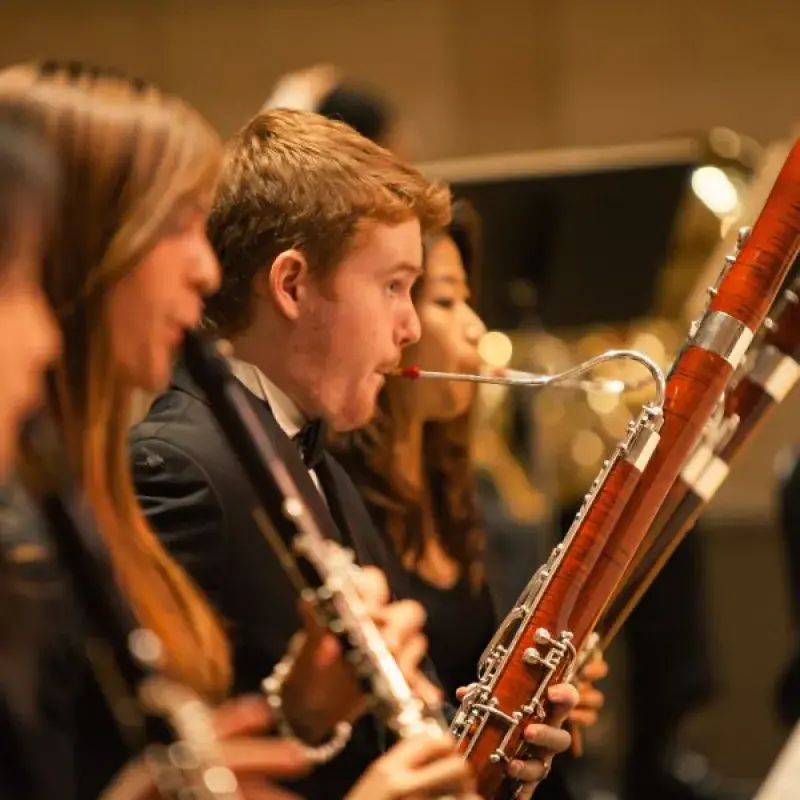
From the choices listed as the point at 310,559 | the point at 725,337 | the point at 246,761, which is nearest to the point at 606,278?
the point at 725,337

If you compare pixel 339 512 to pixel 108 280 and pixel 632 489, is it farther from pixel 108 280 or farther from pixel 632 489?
pixel 108 280

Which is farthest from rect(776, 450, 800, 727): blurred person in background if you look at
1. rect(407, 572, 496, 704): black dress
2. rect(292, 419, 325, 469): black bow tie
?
rect(292, 419, 325, 469): black bow tie

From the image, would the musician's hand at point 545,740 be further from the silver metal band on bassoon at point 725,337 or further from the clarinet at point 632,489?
the silver metal band on bassoon at point 725,337

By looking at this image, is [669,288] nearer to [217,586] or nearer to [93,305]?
[217,586]

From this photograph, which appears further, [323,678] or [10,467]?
[323,678]

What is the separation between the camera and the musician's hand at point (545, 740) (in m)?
1.65

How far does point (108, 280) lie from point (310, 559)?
0.29 metres

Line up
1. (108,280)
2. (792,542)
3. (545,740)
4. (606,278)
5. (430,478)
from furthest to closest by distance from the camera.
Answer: (606,278) < (792,542) < (430,478) < (545,740) < (108,280)

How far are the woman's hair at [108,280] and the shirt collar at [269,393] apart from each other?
45 cm

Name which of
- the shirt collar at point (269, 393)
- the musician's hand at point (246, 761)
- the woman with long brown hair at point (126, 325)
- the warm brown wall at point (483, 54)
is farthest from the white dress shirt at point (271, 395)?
the warm brown wall at point (483, 54)

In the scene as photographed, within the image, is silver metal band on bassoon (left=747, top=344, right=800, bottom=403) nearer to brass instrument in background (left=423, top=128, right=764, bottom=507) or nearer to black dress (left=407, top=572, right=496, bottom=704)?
black dress (left=407, top=572, right=496, bottom=704)

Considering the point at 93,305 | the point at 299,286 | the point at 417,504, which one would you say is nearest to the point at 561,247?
the point at 417,504

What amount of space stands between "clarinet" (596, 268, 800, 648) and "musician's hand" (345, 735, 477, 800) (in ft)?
1.98

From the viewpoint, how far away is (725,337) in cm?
170
